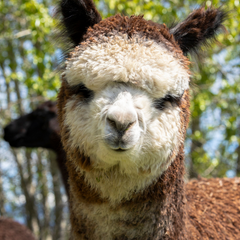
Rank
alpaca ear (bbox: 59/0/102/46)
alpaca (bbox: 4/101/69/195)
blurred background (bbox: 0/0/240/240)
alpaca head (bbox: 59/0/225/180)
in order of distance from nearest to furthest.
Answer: alpaca head (bbox: 59/0/225/180)
alpaca ear (bbox: 59/0/102/46)
blurred background (bbox: 0/0/240/240)
alpaca (bbox: 4/101/69/195)

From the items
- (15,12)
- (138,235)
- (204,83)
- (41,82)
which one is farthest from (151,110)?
(15,12)

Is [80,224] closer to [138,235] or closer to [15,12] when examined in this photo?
[138,235]

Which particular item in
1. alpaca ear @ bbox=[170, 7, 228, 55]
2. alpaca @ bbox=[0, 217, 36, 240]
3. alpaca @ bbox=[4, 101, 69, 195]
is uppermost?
alpaca ear @ bbox=[170, 7, 228, 55]

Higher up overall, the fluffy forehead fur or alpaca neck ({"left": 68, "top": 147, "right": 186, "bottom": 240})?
the fluffy forehead fur

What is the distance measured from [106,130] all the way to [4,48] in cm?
1063

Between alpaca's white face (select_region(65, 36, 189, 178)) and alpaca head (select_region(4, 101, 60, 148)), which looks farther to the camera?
alpaca head (select_region(4, 101, 60, 148))

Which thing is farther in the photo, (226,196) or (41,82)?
(41,82)

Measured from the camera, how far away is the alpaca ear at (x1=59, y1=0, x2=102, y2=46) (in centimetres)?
212

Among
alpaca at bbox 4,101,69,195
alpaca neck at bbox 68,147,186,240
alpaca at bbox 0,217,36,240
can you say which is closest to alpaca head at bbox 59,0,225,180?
alpaca neck at bbox 68,147,186,240

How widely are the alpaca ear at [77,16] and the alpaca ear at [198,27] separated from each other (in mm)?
628

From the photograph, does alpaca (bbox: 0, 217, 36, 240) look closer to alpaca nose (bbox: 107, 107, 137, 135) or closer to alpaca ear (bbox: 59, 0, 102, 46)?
alpaca ear (bbox: 59, 0, 102, 46)

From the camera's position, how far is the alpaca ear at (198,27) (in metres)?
2.16

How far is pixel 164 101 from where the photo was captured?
1.81 metres

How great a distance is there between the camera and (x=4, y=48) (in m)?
10.8
